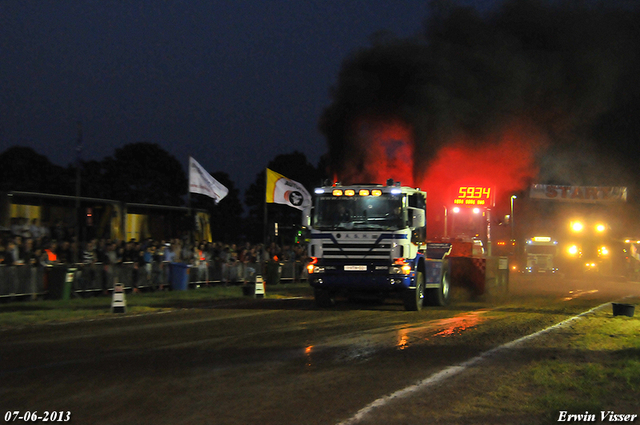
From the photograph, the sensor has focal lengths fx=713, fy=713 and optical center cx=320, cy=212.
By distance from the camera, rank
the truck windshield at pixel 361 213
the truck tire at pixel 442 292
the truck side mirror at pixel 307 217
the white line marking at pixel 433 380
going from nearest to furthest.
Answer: the white line marking at pixel 433 380
the truck windshield at pixel 361 213
the truck side mirror at pixel 307 217
the truck tire at pixel 442 292

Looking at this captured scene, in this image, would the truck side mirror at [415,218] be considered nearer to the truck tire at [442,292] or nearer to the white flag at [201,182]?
the truck tire at [442,292]

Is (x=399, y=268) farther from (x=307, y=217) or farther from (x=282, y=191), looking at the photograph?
(x=282, y=191)

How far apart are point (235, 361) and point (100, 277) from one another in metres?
11.6

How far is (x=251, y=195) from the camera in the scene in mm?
79500

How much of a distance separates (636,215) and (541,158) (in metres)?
23.5

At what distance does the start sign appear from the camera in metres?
23.3

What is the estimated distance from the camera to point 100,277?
64.2ft

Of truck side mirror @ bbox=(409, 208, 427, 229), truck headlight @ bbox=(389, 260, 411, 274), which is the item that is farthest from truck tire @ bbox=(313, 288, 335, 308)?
truck side mirror @ bbox=(409, 208, 427, 229)

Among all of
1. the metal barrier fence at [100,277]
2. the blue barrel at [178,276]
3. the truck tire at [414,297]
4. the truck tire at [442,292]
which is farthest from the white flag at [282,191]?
the truck tire at [414,297]

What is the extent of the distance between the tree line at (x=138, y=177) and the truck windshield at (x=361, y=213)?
118 feet

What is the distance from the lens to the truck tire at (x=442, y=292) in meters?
18.3

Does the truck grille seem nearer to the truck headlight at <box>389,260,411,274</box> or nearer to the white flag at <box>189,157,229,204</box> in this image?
the truck headlight at <box>389,260,411,274</box>

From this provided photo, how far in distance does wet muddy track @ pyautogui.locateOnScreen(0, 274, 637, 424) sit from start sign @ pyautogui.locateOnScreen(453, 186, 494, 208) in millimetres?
7821

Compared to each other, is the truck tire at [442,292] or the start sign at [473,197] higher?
the start sign at [473,197]
